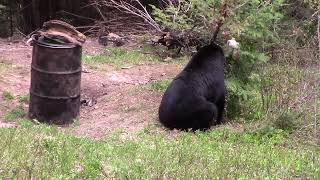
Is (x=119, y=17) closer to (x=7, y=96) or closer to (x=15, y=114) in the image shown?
(x=7, y=96)

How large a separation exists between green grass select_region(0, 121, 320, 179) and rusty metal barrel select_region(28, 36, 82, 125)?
1884 millimetres

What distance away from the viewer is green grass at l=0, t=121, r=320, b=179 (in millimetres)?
4965

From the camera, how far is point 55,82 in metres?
9.77

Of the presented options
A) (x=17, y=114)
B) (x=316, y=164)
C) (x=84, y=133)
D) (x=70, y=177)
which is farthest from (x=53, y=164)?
(x=17, y=114)

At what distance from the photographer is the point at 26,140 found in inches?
239

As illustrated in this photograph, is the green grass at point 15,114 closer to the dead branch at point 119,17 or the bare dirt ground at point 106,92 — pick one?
the bare dirt ground at point 106,92

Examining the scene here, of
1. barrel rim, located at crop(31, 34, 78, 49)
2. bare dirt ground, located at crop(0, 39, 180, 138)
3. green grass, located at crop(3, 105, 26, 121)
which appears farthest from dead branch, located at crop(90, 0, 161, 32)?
barrel rim, located at crop(31, 34, 78, 49)

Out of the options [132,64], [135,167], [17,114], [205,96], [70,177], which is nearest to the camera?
[70,177]

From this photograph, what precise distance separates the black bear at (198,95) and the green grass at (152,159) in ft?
2.38

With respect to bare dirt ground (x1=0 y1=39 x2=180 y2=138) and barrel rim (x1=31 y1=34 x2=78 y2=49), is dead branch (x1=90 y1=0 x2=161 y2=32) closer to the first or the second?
bare dirt ground (x1=0 y1=39 x2=180 y2=138)

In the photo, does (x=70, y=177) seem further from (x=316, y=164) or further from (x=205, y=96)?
(x=205, y=96)

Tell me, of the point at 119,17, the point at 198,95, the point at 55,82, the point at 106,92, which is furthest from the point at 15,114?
the point at 119,17

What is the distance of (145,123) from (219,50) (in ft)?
5.63

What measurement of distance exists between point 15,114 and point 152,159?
5.17 metres
